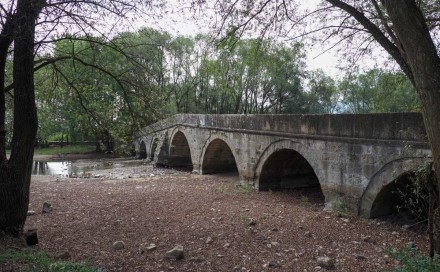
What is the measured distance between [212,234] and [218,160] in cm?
897

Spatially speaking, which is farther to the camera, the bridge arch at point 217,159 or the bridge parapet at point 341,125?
the bridge arch at point 217,159

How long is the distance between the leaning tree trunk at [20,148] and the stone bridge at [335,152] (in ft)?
8.53

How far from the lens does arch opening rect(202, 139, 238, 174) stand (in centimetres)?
1427

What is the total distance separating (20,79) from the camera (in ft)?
15.9

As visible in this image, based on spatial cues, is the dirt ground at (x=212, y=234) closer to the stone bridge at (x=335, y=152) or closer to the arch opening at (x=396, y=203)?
the arch opening at (x=396, y=203)

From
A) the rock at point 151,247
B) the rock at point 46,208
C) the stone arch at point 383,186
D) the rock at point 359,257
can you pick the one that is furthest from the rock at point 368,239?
the rock at point 46,208

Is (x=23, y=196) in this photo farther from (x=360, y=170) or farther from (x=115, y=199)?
(x=360, y=170)

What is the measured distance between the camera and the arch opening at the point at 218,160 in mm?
14273

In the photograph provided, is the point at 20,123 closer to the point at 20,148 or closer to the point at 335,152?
the point at 20,148

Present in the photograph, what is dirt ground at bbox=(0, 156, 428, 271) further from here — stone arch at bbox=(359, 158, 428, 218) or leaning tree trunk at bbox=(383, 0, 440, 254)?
leaning tree trunk at bbox=(383, 0, 440, 254)

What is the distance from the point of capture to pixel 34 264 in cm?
392

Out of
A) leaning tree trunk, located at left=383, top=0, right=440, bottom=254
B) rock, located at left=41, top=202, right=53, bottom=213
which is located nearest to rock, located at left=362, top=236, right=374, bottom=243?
leaning tree trunk, located at left=383, top=0, right=440, bottom=254

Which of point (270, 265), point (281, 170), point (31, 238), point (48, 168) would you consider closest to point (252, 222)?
point (270, 265)

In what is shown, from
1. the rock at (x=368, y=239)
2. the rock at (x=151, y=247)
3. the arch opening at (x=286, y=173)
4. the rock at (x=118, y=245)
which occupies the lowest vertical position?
the rock at (x=368, y=239)
